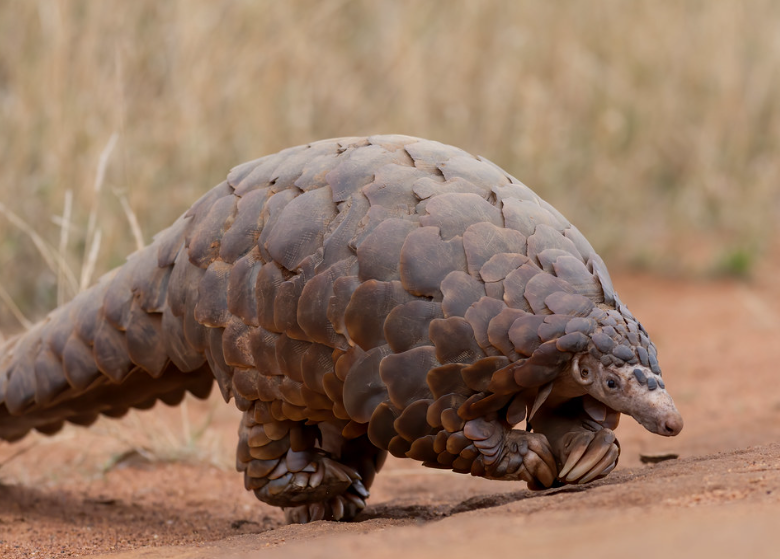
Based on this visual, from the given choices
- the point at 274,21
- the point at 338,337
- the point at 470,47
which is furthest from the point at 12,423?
the point at 470,47

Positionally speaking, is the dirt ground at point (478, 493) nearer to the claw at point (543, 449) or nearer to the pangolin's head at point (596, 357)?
the claw at point (543, 449)

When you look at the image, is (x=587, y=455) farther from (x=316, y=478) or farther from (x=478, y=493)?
(x=478, y=493)

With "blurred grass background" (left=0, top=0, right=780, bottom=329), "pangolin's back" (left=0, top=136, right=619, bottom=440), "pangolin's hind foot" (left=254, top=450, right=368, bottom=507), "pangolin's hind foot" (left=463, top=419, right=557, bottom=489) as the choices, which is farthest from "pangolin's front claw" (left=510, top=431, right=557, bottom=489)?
"blurred grass background" (left=0, top=0, right=780, bottom=329)

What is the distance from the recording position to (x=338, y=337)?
2.73m

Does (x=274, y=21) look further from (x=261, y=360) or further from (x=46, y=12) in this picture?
(x=261, y=360)

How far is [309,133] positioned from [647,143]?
12.2 feet

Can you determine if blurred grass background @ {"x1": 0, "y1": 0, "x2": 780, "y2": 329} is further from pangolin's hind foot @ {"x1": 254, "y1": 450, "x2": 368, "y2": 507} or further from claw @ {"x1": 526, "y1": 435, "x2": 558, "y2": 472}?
claw @ {"x1": 526, "y1": 435, "x2": 558, "y2": 472}

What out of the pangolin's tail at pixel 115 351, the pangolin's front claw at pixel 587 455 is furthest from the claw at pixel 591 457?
the pangolin's tail at pixel 115 351

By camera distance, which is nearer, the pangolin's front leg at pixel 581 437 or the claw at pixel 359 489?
the pangolin's front leg at pixel 581 437

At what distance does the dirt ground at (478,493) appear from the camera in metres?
→ 1.93

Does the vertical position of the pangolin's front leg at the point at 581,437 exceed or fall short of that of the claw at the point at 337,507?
it exceeds it

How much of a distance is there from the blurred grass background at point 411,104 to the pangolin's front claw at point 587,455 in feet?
9.02

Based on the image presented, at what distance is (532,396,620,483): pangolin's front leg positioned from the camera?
2.72 m

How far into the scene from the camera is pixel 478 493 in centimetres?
391
